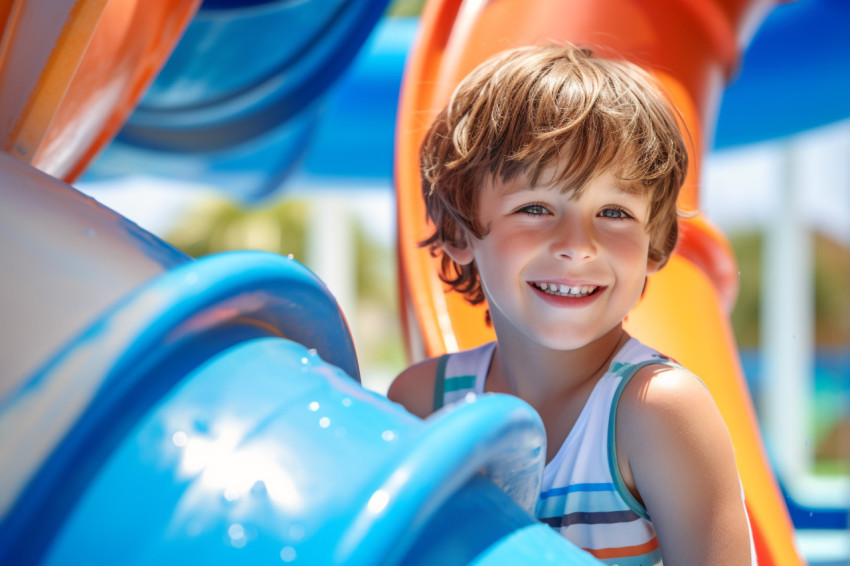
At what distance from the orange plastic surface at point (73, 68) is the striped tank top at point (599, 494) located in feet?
1.84

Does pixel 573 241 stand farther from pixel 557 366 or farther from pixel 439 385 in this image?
pixel 439 385

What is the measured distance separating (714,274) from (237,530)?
1121 mm

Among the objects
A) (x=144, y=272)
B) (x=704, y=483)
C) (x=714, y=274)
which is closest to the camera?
(x=144, y=272)

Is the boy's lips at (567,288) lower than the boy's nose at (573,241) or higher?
lower

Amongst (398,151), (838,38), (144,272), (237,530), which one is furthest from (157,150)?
(237,530)

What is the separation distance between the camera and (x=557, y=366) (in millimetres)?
901

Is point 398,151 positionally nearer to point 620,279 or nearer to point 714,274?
point 714,274

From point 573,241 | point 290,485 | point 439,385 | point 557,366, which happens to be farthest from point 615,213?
point 290,485

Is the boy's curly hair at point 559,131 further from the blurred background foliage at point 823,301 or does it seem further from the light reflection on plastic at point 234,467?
the blurred background foliage at point 823,301

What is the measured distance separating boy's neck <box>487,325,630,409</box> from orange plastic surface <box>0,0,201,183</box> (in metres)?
0.50

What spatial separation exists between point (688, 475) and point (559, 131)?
32cm

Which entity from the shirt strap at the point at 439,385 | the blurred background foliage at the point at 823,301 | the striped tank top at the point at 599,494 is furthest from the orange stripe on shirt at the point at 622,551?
the blurred background foliage at the point at 823,301

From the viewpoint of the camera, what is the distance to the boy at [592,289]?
0.74 meters

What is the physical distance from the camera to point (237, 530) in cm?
44
